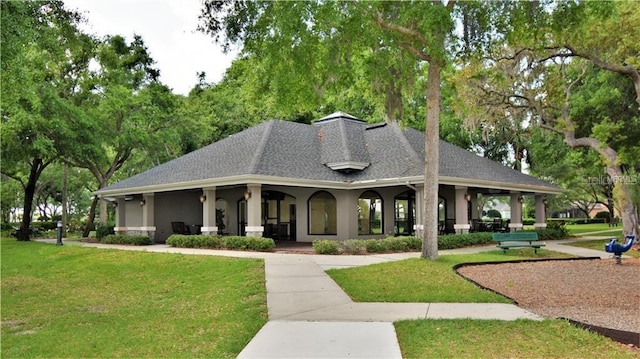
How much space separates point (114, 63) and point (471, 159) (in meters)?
20.9

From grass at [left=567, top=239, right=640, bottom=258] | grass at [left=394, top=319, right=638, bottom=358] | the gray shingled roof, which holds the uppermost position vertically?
the gray shingled roof

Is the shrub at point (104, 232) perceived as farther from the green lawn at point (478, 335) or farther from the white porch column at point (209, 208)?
the green lawn at point (478, 335)

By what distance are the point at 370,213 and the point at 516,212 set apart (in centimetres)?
761

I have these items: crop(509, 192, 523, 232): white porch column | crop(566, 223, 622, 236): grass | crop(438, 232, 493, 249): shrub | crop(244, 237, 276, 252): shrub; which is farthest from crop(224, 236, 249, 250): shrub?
crop(566, 223, 622, 236): grass

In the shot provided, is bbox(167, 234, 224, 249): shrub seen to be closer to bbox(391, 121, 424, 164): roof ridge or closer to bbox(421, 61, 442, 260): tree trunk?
bbox(421, 61, 442, 260): tree trunk

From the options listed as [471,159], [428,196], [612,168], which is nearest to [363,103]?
[471,159]

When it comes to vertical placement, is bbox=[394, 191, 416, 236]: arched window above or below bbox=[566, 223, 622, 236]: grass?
above

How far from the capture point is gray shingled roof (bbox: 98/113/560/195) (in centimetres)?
2056

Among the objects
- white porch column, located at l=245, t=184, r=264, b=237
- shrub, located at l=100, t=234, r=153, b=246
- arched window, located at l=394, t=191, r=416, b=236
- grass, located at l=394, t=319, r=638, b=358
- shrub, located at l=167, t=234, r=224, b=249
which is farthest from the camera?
arched window, located at l=394, t=191, r=416, b=236

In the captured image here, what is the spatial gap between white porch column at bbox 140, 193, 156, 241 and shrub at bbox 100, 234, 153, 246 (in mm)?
682

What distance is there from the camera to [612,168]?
827 inches

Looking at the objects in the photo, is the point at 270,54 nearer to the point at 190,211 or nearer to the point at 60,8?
the point at 60,8

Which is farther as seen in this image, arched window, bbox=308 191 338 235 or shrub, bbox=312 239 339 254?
arched window, bbox=308 191 338 235

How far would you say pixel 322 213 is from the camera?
2289cm
